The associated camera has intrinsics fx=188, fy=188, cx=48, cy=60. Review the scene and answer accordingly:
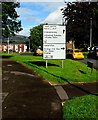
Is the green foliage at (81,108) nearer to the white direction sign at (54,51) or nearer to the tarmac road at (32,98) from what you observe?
the tarmac road at (32,98)

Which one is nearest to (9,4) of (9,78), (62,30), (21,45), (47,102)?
(62,30)

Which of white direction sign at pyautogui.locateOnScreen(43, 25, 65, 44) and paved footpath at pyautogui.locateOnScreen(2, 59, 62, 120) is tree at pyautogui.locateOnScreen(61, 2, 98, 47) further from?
paved footpath at pyautogui.locateOnScreen(2, 59, 62, 120)

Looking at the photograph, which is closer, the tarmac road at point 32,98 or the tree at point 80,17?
the tarmac road at point 32,98

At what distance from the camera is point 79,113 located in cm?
569

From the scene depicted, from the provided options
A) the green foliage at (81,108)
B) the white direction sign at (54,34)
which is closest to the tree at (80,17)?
the white direction sign at (54,34)

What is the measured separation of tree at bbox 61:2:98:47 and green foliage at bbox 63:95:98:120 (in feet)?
107

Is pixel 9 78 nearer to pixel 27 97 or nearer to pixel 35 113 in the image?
pixel 27 97

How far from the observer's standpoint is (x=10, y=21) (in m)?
26.1

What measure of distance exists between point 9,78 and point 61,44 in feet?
18.8

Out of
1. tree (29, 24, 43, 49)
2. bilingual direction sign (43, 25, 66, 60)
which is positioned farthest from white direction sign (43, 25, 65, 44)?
tree (29, 24, 43, 49)

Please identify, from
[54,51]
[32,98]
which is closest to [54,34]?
[54,51]

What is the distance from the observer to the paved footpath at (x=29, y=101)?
5.57 meters

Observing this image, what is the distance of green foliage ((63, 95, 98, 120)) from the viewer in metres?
5.43

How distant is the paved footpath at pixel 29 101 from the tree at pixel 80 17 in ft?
100
